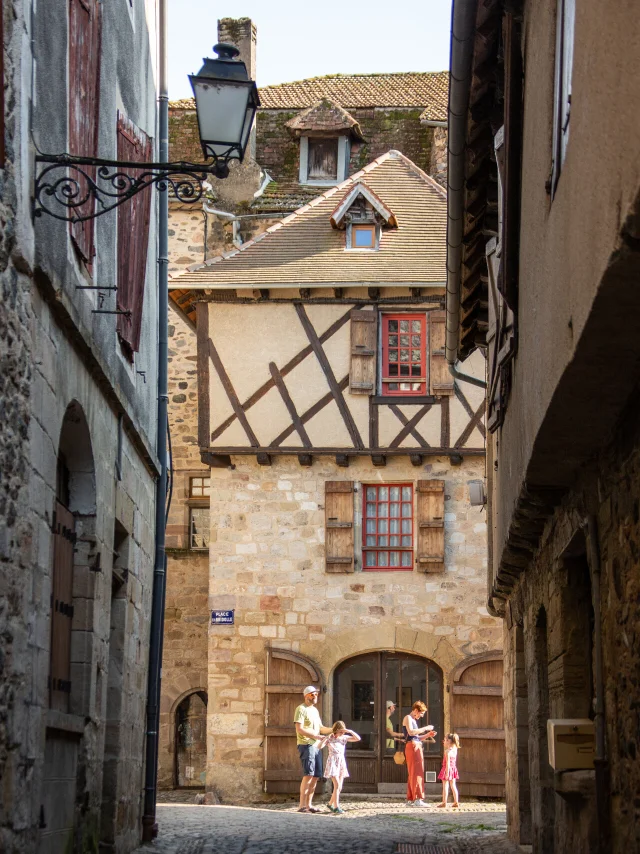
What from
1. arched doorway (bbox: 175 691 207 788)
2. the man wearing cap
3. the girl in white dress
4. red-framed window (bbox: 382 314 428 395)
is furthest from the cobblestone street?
arched doorway (bbox: 175 691 207 788)

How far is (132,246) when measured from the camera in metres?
9.92

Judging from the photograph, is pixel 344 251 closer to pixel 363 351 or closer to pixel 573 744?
pixel 363 351

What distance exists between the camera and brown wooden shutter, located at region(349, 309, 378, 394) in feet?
59.1

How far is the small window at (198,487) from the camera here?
2162cm

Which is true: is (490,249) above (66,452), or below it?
above

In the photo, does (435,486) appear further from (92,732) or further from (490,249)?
(92,732)

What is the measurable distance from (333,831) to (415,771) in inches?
170

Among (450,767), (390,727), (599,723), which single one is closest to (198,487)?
(390,727)

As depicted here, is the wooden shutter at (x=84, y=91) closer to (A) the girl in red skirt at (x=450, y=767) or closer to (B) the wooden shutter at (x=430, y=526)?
(A) the girl in red skirt at (x=450, y=767)

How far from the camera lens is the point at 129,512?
32.2 ft

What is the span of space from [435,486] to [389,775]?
12.1 feet

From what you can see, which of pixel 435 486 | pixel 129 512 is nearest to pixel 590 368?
pixel 129 512

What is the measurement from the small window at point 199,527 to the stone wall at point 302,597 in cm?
337

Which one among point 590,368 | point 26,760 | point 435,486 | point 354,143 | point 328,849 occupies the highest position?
point 354,143
